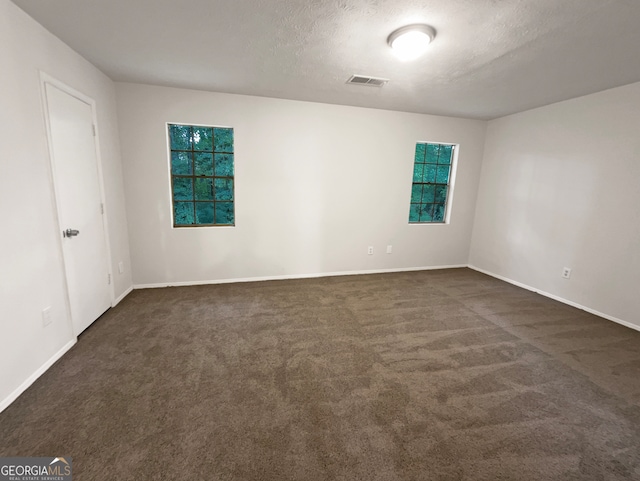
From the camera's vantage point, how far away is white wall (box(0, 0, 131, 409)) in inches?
65.7

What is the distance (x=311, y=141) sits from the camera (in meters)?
3.80

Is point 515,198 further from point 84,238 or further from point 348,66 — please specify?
point 84,238

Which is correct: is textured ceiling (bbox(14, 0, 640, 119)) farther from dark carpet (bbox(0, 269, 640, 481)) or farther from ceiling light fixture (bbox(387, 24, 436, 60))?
dark carpet (bbox(0, 269, 640, 481))

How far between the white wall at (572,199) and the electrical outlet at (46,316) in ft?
→ 17.8

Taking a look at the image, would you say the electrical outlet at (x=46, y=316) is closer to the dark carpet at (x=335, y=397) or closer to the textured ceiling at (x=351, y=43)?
the dark carpet at (x=335, y=397)

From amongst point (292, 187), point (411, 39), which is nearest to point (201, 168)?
point (292, 187)

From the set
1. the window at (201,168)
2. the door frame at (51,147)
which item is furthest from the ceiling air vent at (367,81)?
the door frame at (51,147)

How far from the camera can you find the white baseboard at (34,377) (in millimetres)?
1652

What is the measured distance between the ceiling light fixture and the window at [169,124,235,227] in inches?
91.1

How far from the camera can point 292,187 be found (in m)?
3.86

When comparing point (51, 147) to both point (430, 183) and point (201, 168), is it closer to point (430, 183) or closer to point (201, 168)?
point (201, 168)

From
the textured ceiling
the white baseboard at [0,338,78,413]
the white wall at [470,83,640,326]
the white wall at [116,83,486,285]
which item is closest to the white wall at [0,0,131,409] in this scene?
the white baseboard at [0,338,78,413]

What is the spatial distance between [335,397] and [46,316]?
221cm

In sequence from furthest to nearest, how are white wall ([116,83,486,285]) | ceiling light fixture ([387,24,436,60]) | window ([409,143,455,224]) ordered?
1. window ([409,143,455,224])
2. white wall ([116,83,486,285])
3. ceiling light fixture ([387,24,436,60])
